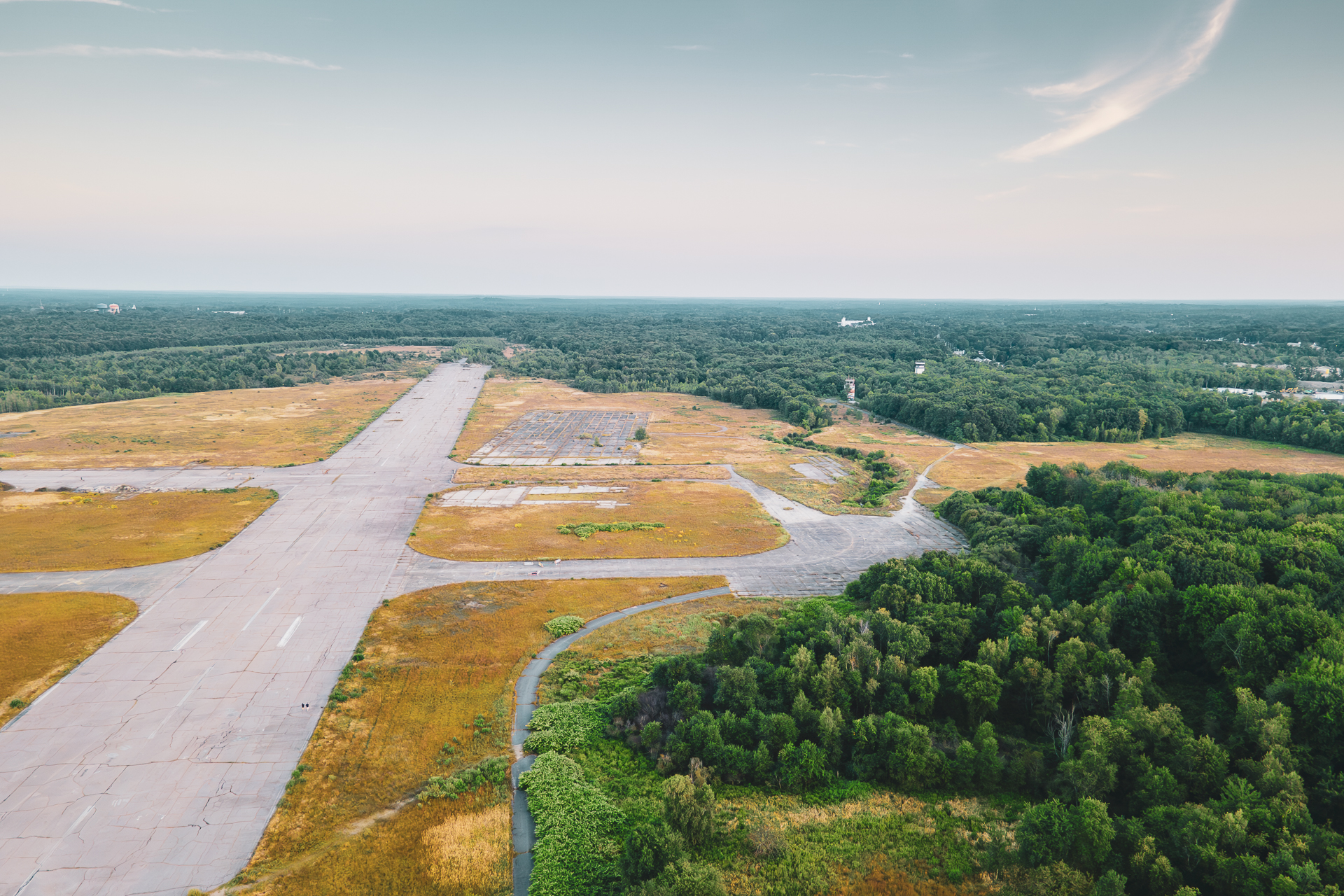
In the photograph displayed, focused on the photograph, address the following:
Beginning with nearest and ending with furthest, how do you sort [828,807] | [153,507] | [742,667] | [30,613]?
[828,807] < [742,667] < [30,613] < [153,507]

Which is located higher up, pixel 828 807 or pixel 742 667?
pixel 742 667

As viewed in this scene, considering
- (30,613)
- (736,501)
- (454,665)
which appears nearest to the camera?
(454,665)

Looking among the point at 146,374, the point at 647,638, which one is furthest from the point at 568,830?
the point at 146,374

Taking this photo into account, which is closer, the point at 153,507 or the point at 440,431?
the point at 153,507

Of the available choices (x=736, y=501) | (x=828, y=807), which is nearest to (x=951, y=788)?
(x=828, y=807)

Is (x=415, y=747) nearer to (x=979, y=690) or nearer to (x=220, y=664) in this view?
(x=220, y=664)

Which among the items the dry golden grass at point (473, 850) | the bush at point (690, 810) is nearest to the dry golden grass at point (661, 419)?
the dry golden grass at point (473, 850)

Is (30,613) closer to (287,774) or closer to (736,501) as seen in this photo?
(287,774)
